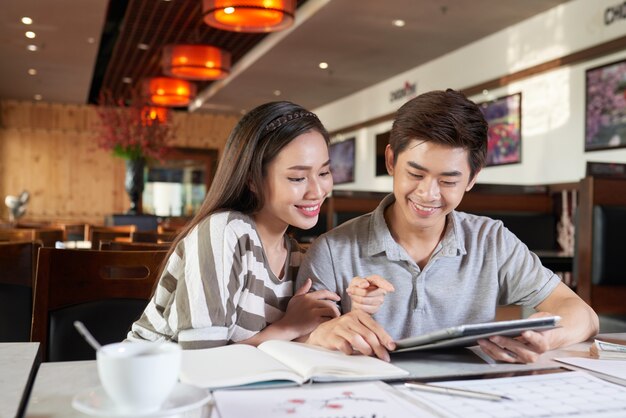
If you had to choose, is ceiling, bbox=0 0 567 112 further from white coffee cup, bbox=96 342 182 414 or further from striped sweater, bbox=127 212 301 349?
white coffee cup, bbox=96 342 182 414

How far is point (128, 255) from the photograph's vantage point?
Answer: 1875 mm

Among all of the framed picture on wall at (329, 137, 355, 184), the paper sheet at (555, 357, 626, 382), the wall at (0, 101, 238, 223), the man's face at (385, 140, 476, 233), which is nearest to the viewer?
the paper sheet at (555, 357, 626, 382)

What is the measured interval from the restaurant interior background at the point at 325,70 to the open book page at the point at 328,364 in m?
5.08

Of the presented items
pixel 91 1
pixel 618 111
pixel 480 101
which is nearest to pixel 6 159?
pixel 91 1

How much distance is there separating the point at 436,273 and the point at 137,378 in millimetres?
1072

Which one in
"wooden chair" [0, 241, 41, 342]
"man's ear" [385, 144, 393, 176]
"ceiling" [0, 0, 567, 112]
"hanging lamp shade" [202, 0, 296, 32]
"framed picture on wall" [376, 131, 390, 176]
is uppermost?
"ceiling" [0, 0, 567, 112]

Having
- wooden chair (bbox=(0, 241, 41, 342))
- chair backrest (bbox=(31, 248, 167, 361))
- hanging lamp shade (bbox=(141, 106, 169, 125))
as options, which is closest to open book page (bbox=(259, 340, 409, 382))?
chair backrest (bbox=(31, 248, 167, 361))

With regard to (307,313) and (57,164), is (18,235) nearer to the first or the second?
(307,313)

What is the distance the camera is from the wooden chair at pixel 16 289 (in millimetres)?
2365

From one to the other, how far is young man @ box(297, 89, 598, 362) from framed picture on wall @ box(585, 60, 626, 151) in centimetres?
434

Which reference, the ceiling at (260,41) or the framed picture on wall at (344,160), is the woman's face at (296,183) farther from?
the framed picture on wall at (344,160)

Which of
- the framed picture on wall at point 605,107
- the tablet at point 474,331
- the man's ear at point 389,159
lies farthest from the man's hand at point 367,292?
the framed picture on wall at point 605,107

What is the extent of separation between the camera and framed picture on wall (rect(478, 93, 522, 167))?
682 cm

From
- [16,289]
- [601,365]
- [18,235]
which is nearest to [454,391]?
[601,365]
